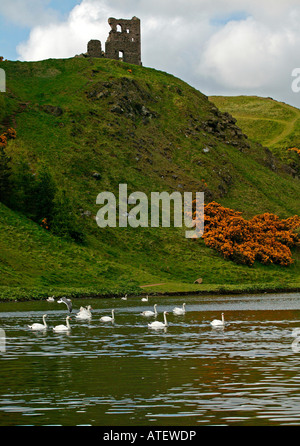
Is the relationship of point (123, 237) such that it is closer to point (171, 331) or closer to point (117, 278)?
point (117, 278)

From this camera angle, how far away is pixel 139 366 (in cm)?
2711

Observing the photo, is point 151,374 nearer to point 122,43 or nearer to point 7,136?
point 7,136

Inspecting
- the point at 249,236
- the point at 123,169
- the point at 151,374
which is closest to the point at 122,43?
the point at 123,169

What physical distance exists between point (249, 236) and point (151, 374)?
9308cm

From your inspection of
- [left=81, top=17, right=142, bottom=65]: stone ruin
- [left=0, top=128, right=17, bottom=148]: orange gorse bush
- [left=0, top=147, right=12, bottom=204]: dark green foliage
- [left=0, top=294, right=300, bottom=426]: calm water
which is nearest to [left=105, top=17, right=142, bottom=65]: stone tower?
[left=81, top=17, right=142, bottom=65]: stone ruin

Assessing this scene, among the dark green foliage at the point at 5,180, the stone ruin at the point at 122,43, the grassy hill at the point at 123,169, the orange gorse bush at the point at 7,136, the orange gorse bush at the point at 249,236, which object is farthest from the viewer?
the stone ruin at the point at 122,43

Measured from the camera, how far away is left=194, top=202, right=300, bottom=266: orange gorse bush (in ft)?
365

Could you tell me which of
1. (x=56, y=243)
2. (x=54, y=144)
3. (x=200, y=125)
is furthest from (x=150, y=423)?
(x=200, y=125)

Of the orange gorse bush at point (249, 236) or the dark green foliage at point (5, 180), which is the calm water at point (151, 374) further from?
the orange gorse bush at point (249, 236)

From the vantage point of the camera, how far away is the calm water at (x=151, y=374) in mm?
18297

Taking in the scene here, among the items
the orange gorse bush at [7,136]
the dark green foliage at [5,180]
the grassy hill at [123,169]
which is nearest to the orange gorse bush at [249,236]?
the grassy hill at [123,169]

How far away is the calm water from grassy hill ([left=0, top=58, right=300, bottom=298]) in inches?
1268

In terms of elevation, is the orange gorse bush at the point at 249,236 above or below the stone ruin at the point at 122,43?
below

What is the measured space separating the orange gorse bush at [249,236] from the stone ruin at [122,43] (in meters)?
63.8
